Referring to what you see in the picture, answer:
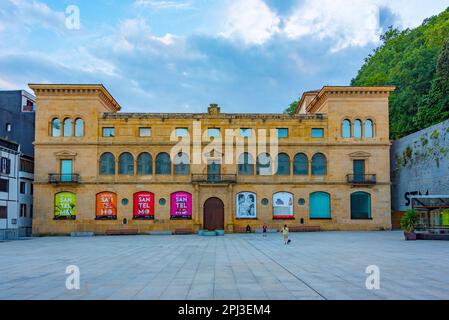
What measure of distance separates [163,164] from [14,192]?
14096mm

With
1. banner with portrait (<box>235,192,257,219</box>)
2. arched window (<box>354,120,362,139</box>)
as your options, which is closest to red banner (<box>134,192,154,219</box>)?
banner with portrait (<box>235,192,257,219</box>)

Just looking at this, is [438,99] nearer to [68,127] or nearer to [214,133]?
[214,133]

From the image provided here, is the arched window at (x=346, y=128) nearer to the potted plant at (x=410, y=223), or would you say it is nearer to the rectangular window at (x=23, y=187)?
the potted plant at (x=410, y=223)

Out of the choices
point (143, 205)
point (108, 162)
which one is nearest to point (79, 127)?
point (108, 162)

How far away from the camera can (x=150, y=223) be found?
152ft

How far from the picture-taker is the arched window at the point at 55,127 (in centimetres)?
4662

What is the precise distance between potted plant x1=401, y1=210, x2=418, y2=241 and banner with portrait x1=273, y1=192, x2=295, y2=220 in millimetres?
15349

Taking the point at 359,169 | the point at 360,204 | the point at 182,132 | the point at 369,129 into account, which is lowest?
the point at 360,204

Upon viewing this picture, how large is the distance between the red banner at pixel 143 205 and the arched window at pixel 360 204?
66.4 feet

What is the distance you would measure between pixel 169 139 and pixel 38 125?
13121 millimetres

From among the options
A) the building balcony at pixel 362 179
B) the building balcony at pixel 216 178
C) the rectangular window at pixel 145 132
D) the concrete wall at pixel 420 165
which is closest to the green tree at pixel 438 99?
the concrete wall at pixel 420 165

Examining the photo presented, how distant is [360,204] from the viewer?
47.0m
